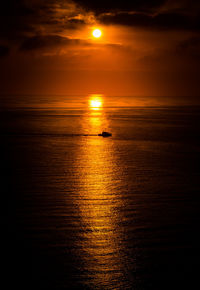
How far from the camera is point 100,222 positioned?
15031 millimetres

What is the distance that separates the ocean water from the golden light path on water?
1.3 inches

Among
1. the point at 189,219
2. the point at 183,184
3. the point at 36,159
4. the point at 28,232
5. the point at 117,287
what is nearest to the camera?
the point at 117,287

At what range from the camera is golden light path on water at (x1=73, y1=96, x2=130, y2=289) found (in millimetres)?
10953

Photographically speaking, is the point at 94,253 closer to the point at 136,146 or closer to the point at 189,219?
the point at 189,219

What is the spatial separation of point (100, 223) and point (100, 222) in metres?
0.10

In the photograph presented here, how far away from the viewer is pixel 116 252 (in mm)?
12289

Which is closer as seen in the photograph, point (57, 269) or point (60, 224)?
point (57, 269)

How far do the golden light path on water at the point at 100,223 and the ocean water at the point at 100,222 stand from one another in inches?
1.3

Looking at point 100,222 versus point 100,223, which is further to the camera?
point 100,222

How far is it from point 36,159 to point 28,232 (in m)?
16.0

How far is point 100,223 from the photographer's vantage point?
14930 mm

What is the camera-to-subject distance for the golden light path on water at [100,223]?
11.0 m

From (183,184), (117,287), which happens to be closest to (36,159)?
(183,184)

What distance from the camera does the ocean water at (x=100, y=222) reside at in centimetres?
1100
